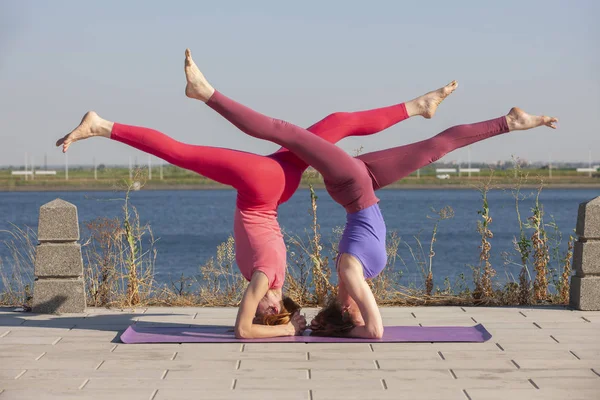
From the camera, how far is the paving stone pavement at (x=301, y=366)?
448cm

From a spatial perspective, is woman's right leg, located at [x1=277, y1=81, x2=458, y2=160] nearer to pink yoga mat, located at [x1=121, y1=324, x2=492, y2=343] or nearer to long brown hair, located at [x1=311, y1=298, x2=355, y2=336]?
long brown hair, located at [x1=311, y1=298, x2=355, y2=336]

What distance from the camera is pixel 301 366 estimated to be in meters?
5.07

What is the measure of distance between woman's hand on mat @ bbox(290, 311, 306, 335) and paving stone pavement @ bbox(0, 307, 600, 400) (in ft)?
0.97

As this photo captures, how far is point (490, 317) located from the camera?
22.2 feet

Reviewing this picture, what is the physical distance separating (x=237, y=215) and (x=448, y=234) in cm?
2678

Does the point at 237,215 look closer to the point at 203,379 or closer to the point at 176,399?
the point at 203,379

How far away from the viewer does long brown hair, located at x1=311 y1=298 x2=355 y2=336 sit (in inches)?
233

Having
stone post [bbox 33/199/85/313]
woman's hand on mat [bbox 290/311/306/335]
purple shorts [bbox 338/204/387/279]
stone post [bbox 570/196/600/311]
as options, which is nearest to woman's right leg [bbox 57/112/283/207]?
purple shorts [bbox 338/204/387/279]

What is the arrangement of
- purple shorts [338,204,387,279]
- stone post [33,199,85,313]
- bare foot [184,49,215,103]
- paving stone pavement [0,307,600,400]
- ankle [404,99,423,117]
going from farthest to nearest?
stone post [33,199,85,313] → ankle [404,99,423,117] → purple shorts [338,204,387,279] → bare foot [184,49,215,103] → paving stone pavement [0,307,600,400]

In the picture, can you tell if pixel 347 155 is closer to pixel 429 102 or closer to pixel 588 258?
pixel 429 102

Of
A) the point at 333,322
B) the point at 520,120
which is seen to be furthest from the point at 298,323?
the point at 520,120

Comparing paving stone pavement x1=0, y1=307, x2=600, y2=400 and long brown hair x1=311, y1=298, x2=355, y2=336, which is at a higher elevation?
long brown hair x1=311, y1=298, x2=355, y2=336

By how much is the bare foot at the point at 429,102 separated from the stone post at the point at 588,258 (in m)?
1.54

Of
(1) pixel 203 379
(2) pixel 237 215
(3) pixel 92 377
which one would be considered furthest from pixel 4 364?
(2) pixel 237 215
